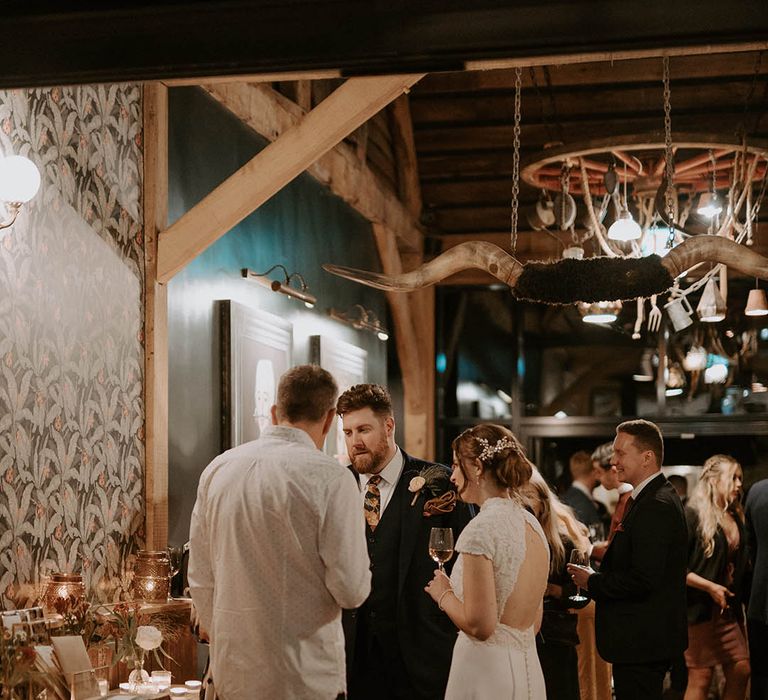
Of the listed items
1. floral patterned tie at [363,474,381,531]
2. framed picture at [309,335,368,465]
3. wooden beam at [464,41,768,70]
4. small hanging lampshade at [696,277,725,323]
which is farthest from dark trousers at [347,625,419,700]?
small hanging lampshade at [696,277,725,323]

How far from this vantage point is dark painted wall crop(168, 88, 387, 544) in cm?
507

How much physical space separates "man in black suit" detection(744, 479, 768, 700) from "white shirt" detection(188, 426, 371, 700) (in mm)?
3715

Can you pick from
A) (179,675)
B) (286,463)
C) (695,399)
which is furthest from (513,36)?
(695,399)

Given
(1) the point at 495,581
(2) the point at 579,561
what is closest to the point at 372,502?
(1) the point at 495,581

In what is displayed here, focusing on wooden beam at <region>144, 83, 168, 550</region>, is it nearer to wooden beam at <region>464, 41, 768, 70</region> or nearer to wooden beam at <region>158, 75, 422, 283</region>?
wooden beam at <region>158, 75, 422, 283</region>

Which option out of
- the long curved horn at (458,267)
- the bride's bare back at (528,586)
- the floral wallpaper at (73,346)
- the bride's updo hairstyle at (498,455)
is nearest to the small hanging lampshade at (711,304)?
the long curved horn at (458,267)


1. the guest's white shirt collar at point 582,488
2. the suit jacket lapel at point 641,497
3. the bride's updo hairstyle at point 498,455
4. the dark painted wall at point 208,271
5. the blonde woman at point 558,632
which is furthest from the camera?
the guest's white shirt collar at point 582,488

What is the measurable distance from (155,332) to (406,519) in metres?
1.37

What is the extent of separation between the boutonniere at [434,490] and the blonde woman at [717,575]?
267cm

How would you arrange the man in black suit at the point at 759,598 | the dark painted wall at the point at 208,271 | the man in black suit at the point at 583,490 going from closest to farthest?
the dark painted wall at the point at 208,271, the man in black suit at the point at 759,598, the man in black suit at the point at 583,490

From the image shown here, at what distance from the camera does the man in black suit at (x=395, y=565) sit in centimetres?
398

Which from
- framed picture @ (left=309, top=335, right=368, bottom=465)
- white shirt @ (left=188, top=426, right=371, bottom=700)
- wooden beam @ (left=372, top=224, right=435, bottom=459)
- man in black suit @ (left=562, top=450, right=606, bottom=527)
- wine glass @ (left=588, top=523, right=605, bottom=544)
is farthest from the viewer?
wooden beam @ (left=372, top=224, right=435, bottom=459)

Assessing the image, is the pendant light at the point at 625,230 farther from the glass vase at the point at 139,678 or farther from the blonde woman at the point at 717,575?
the glass vase at the point at 139,678

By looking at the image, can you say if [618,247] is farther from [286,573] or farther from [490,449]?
[286,573]
